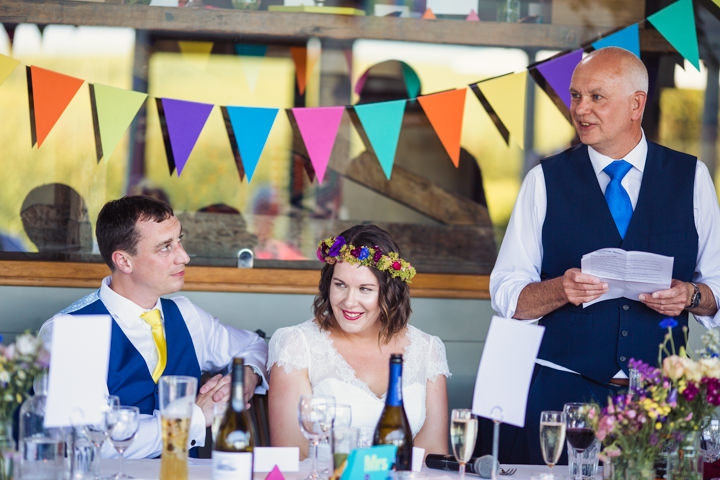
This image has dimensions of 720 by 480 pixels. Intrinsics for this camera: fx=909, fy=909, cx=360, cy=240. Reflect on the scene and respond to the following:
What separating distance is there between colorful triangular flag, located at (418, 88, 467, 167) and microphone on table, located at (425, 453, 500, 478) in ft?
4.84

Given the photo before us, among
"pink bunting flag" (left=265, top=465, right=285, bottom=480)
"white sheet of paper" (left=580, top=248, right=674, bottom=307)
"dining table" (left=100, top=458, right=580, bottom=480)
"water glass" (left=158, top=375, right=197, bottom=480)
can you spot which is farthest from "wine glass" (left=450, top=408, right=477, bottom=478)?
"white sheet of paper" (left=580, top=248, right=674, bottom=307)

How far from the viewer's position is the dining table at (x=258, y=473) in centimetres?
177

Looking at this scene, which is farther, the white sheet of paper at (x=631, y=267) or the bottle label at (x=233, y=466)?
the white sheet of paper at (x=631, y=267)

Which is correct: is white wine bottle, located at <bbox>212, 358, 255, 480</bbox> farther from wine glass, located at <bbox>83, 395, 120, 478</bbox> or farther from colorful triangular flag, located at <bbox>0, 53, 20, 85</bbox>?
colorful triangular flag, located at <bbox>0, 53, 20, 85</bbox>

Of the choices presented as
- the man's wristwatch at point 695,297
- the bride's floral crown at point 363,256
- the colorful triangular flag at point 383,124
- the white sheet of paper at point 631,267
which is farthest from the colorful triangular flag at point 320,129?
the man's wristwatch at point 695,297

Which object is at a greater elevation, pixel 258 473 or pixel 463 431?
pixel 463 431

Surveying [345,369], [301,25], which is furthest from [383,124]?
[345,369]

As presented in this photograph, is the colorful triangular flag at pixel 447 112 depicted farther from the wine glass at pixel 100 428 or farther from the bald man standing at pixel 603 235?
the wine glass at pixel 100 428

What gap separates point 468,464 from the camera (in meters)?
1.87

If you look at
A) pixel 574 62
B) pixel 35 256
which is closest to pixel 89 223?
pixel 35 256

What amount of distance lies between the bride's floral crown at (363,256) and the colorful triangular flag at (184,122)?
92 cm

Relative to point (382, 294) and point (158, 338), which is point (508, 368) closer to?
point (382, 294)

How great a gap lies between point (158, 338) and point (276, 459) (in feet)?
2.70

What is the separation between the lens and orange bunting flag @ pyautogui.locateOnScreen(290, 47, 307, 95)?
4023mm
